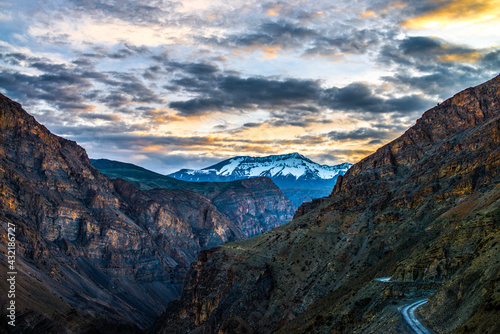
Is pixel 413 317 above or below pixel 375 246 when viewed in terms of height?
below

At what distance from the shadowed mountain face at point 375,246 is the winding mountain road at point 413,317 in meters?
1.40

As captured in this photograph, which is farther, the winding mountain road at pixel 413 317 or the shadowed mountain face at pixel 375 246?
the shadowed mountain face at pixel 375 246

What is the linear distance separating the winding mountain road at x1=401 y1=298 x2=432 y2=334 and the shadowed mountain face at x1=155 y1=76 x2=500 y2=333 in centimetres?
140

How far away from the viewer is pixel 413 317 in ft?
180

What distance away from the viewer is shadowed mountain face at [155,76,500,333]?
7125 cm

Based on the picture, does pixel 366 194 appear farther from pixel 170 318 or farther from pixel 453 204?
pixel 170 318

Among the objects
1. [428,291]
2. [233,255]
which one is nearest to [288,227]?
[233,255]

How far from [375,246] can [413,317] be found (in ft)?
214

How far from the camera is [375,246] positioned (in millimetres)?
118875

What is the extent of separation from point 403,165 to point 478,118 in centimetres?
2551

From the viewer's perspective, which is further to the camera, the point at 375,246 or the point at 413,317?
the point at 375,246

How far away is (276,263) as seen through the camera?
14375 cm

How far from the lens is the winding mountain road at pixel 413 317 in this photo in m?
50.2

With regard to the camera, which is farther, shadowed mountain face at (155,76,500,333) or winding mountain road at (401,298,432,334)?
shadowed mountain face at (155,76,500,333)
